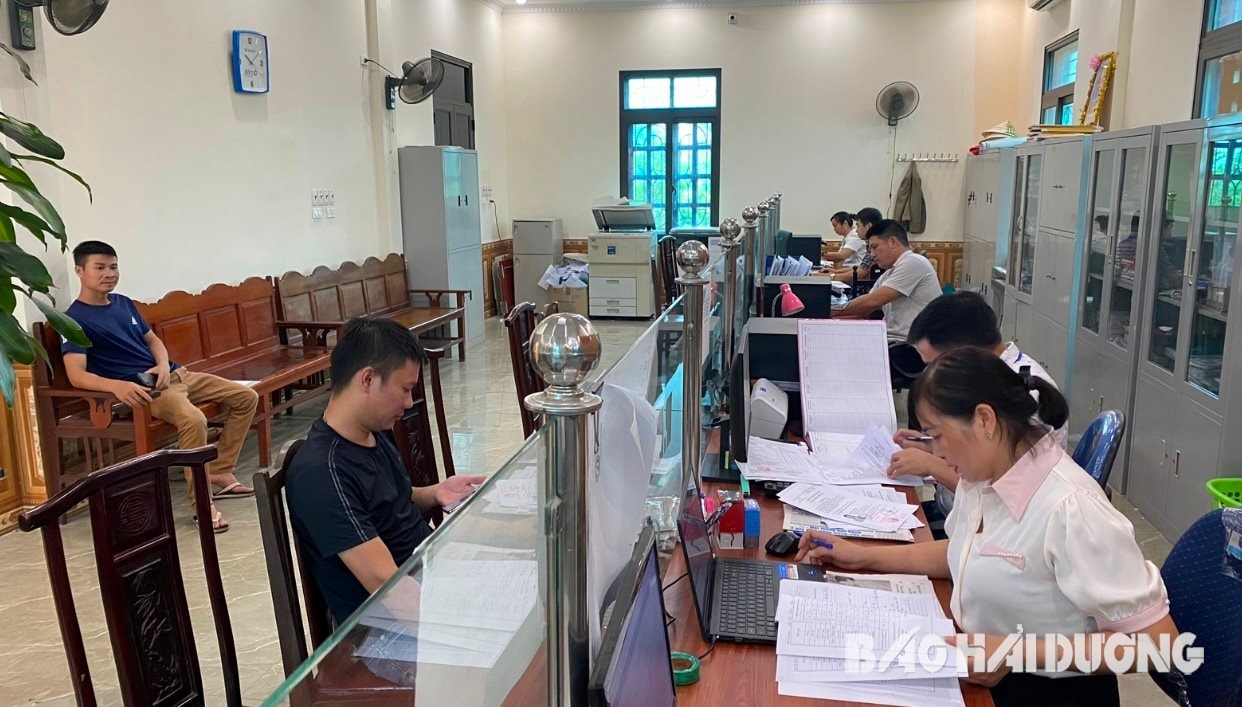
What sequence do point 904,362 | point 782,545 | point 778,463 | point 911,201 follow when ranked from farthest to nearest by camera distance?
point 911,201 < point 904,362 < point 778,463 < point 782,545

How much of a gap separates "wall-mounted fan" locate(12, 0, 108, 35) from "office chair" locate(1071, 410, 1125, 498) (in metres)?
4.02

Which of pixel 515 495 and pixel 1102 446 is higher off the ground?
pixel 515 495

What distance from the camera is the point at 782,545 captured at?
5.82 feet

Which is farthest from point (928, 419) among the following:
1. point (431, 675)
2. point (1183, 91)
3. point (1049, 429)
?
point (1183, 91)

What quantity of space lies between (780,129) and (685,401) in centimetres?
820

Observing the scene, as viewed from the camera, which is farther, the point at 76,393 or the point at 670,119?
the point at 670,119

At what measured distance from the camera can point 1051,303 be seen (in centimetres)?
521

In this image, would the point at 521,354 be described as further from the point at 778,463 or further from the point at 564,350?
the point at 564,350

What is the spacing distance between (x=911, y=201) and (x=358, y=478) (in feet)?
27.7

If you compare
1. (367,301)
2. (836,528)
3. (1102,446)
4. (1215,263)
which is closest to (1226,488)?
(1215,263)

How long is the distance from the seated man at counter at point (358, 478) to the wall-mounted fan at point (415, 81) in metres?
5.45

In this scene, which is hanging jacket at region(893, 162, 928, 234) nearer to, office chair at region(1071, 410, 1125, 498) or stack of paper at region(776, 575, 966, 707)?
office chair at region(1071, 410, 1125, 498)

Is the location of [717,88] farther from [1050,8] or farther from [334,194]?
[334,194]

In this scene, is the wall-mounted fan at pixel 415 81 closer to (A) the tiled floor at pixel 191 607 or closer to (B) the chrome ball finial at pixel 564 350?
(A) the tiled floor at pixel 191 607
